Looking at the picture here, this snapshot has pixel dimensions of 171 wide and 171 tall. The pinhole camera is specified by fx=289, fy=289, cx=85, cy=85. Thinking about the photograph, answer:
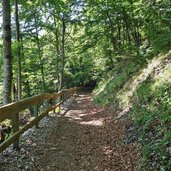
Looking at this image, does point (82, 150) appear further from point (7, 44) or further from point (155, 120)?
point (7, 44)

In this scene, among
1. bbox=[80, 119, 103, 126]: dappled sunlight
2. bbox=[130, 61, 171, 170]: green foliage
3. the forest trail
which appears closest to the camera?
bbox=[130, 61, 171, 170]: green foliage

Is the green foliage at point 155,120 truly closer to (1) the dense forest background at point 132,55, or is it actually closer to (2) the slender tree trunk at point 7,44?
(1) the dense forest background at point 132,55

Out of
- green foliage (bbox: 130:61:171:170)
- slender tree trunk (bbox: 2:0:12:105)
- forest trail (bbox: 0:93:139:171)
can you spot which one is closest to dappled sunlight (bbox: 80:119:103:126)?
forest trail (bbox: 0:93:139:171)

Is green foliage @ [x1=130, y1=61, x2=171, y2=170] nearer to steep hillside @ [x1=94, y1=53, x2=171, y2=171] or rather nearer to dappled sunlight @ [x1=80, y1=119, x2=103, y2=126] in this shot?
steep hillside @ [x1=94, y1=53, x2=171, y2=171]

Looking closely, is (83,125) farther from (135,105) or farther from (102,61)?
(102,61)

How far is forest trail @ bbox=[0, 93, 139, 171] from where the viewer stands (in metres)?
6.36

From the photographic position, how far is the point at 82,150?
300 inches

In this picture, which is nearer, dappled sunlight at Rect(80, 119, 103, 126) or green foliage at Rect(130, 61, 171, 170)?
green foliage at Rect(130, 61, 171, 170)

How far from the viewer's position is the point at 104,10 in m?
25.0

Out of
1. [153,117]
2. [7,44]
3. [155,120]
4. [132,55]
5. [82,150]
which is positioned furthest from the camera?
[132,55]

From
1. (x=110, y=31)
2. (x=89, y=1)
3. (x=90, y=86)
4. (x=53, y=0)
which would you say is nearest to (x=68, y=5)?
(x=89, y=1)

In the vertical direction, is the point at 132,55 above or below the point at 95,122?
above

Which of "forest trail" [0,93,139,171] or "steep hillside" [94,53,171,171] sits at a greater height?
"steep hillside" [94,53,171,171]

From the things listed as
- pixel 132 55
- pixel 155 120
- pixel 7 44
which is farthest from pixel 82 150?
pixel 132 55
